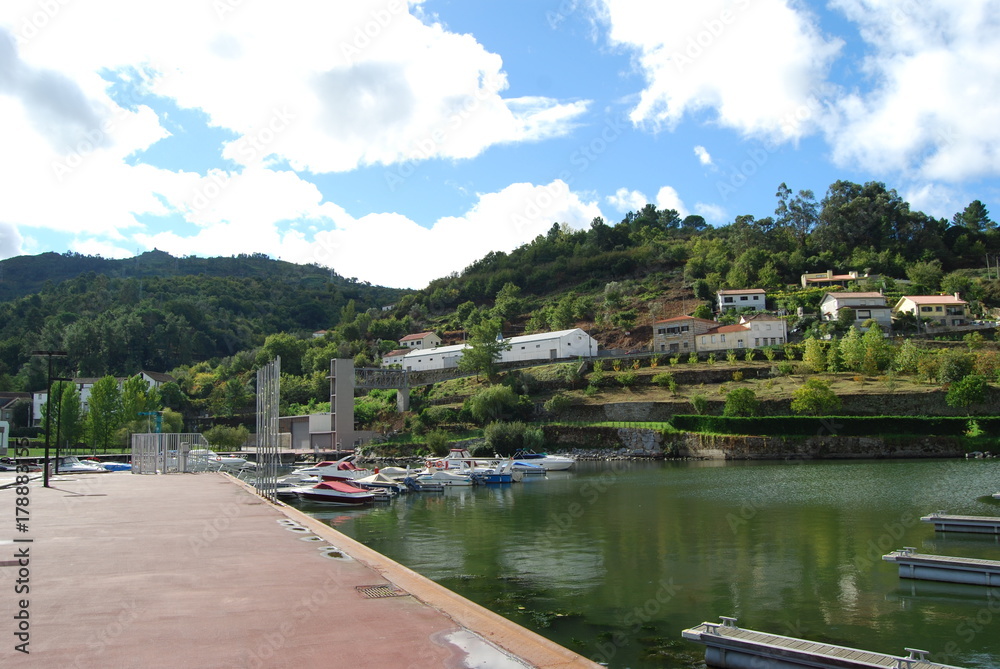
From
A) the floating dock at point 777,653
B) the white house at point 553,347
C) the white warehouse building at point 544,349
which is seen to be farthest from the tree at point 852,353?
the floating dock at point 777,653

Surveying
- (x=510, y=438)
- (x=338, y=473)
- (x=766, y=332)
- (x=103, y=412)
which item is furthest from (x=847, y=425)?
(x=103, y=412)

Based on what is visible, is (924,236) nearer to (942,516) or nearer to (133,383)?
(942,516)

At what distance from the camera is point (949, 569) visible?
15492 millimetres

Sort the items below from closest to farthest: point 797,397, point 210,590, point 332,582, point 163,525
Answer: point 210,590 < point 332,582 < point 163,525 < point 797,397

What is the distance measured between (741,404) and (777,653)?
53.3m

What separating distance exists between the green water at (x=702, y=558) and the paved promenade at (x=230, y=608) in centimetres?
349

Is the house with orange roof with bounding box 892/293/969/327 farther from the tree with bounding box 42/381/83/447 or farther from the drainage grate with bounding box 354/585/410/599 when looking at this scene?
the tree with bounding box 42/381/83/447

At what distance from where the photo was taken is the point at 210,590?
10078mm

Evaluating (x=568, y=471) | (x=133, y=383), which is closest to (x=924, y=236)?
(x=568, y=471)

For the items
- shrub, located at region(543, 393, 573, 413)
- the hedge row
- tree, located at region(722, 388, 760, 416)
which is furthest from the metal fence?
tree, located at region(722, 388, 760, 416)

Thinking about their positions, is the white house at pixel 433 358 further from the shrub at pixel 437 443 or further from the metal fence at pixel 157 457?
the metal fence at pixel 157 457

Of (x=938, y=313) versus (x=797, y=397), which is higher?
(x=938, y=313)

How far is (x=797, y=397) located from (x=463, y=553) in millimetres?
47226

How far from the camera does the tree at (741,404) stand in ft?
198
